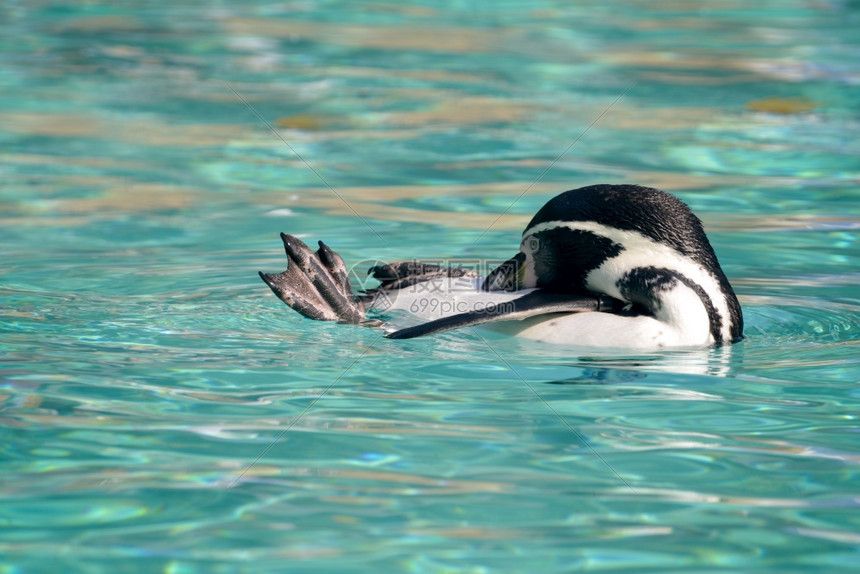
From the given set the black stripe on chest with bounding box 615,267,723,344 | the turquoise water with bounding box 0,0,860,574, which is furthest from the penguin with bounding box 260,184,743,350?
the turquoise water with bounding box 0,0,860,574

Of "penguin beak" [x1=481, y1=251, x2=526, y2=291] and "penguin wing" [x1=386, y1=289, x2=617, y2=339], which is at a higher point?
"penguin beak" [x1=481, y1=251, x2=526, y2=291]

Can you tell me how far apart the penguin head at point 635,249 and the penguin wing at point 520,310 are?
8cm

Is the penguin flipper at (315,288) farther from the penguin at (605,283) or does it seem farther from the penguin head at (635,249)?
the penguin head at (635,249)

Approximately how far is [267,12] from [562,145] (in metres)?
5.72

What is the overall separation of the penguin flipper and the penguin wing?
1.44ft

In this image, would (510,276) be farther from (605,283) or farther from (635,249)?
(635,249)

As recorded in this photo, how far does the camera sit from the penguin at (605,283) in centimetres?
426

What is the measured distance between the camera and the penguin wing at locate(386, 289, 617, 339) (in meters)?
4.18

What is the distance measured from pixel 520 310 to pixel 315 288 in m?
0.85

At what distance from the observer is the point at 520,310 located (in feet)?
13.9

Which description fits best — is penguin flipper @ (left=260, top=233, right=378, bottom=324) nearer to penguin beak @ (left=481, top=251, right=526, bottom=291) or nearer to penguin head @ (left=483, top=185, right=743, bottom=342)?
penguin beak @ (left=481, top=251, right=526, bottom=291)

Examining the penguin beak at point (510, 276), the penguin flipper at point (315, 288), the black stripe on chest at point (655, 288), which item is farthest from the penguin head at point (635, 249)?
the penguin flipper at point (315, 288)

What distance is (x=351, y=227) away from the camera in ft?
21.8

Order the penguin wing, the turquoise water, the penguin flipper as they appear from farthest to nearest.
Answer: the penguin flipper → the penguin wing → the turquoise water
